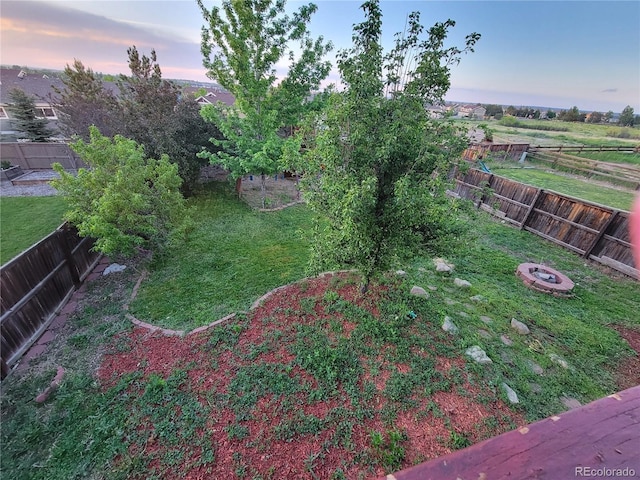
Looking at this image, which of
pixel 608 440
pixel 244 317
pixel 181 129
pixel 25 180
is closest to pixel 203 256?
pixel 244 317

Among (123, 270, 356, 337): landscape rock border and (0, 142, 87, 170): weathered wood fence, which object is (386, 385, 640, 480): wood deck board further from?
(0, 142, 87, 170): weathered wood fence

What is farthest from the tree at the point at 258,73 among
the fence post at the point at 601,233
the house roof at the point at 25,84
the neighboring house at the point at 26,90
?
the house roof at the point at 25,84

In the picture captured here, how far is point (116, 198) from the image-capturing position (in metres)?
5.25

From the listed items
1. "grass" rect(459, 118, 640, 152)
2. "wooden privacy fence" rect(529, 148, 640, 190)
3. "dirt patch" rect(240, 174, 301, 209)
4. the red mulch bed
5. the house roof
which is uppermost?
the house roof

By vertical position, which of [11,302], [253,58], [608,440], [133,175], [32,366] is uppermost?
[253,58]

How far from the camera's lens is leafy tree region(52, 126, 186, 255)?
17.3 ft

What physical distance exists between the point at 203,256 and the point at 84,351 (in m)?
3.11

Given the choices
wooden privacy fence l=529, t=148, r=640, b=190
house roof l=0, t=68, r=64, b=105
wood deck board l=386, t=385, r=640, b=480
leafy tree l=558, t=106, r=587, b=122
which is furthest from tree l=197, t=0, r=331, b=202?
leafy tree l=558, t=106, r=587, b=122

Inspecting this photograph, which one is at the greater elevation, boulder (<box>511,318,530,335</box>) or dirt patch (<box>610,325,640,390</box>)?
boulder (<box>511,318,530,335</box>)

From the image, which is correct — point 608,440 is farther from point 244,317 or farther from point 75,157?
point 75,157

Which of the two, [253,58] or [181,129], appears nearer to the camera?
[253,58]

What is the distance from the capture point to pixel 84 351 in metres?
4.41

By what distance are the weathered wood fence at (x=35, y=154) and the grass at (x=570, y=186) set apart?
23.2m

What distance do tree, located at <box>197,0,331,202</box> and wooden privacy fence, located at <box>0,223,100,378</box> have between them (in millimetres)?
4518
